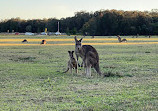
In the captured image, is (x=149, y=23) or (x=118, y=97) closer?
(x=118, y=97)

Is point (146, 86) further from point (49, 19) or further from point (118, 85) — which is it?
point (49, 19)

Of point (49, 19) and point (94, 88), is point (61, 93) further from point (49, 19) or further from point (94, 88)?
point (49, 19)

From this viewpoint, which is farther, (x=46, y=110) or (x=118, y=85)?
(x=118, y=85)

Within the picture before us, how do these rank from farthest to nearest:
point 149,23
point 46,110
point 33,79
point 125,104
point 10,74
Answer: point 149,23
point 10,74
point 33,79
point 125,104
point 46,110

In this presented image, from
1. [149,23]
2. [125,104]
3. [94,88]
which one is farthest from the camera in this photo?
[149,23]

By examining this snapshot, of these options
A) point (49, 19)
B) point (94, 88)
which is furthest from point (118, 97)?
point (49, 19)

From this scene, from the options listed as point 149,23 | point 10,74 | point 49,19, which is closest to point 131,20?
point 149,23

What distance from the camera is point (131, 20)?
7588cm

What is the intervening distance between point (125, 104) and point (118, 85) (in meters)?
2.09

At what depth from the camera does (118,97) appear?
6.38 metres

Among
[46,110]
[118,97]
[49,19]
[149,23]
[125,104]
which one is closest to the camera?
[46,110]

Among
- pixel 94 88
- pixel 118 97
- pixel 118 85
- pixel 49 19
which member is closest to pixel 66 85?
pixel 94 88

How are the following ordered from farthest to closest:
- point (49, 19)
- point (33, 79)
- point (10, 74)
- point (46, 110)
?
point (49, 19), point (10, 74), point (33, 79), point (46, 110)

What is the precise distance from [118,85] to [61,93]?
180cm
